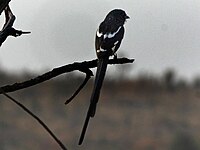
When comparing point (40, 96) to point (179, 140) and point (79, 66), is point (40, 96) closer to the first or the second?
point (179, 140)

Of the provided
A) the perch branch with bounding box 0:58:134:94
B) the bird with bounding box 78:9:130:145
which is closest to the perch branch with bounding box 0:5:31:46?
the perch branch with bounding box 0:58:134:94

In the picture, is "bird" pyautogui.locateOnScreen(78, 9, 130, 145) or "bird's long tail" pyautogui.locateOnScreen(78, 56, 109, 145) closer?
"bird's long tail" pyautogui.locateOnScreen(78, 56, 109, 145)

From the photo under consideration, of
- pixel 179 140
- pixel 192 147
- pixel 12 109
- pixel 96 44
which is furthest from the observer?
pixel 12 109

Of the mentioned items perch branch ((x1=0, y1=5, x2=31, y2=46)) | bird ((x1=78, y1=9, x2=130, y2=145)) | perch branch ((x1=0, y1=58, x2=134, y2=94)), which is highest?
perch branch ((x1=0, y1=5, x2=31, y2=46))

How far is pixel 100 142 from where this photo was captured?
7.86m

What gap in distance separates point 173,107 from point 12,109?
6.34 feet

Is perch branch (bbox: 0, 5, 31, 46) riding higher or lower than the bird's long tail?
higher

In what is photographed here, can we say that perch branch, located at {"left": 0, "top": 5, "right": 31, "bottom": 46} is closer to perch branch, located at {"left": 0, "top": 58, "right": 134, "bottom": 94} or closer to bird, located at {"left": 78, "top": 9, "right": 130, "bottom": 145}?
perch branch, located at {"left": 0, "top": 58, "right": 134, "bottom": 94}

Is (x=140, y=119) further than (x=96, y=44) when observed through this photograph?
Yes

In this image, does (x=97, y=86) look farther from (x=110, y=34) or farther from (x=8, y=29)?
(x=110, y=34)

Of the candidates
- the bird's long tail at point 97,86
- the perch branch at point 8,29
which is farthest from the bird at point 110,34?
the perch branch at point 8,29

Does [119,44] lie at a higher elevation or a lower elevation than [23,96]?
higher

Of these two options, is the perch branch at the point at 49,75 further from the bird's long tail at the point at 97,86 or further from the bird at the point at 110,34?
the bird at the point at 110,34

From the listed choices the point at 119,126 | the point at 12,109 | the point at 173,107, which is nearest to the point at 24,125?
the point at 12,109
